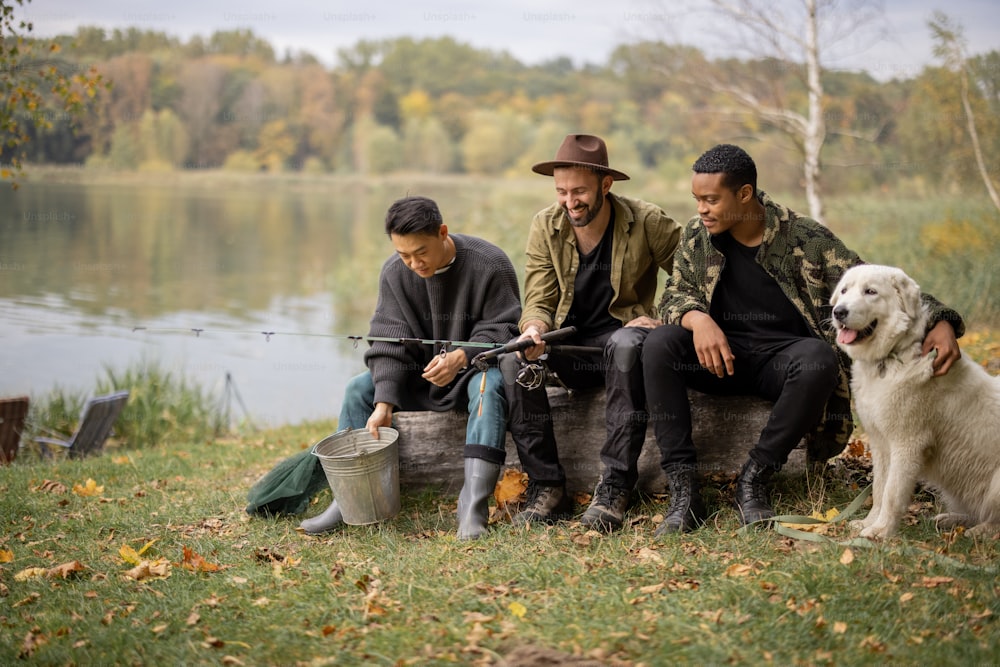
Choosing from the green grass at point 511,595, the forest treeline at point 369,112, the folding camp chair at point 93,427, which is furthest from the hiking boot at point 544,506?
the forest treeline at point 369,112

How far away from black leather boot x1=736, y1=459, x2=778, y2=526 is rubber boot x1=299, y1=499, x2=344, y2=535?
6.43 ft

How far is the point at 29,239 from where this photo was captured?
23172 mm

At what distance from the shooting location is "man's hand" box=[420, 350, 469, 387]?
A: 4.35 meters

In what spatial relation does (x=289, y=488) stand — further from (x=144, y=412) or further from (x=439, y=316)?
(x=144, y=412)

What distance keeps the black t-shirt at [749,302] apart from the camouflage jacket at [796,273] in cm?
6

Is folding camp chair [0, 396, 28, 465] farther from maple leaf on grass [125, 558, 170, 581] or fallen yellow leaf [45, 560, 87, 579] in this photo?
maple leaf on grass [125, 558, 170, 581]

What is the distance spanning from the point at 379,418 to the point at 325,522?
1.92 ft

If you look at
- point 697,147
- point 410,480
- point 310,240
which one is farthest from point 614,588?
point 310,240

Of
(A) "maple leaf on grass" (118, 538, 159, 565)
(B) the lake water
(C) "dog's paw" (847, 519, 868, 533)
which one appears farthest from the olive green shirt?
(B) the lake water

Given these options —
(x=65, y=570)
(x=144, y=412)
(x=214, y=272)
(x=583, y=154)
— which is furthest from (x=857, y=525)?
(x=214, y=272)

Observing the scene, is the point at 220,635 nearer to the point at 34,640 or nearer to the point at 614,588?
the point at 34,640

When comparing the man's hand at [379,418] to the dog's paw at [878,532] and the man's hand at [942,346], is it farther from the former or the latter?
the man's hand at [942,346]

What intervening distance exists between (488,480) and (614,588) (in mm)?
1079

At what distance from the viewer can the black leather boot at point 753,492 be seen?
397 centimetres
